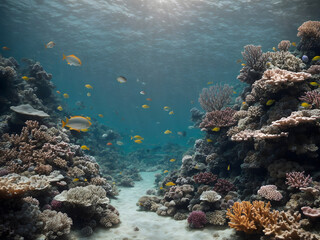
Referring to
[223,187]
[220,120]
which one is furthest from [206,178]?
[220,120]

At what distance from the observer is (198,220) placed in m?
6.00

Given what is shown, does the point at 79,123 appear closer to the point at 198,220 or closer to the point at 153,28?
the point at 198,220

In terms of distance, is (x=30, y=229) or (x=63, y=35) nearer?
(x=30, y=229)

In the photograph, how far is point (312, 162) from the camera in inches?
221

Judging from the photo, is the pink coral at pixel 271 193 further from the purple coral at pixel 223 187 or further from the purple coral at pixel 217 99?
the purple coral at pixel 217 99

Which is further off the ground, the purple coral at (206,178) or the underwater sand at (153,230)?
the purple coral at (206,178)

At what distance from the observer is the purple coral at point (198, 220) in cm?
596

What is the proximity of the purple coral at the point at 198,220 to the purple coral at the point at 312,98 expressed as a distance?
15.7 feet

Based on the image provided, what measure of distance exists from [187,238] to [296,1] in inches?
850

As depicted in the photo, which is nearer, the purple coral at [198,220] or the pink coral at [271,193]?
the pink coral at [271,193]

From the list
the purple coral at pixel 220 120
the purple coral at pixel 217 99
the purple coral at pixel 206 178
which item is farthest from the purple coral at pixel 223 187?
the purple coral at pixel 217 99

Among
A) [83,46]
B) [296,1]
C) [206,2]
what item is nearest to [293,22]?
[296,1]

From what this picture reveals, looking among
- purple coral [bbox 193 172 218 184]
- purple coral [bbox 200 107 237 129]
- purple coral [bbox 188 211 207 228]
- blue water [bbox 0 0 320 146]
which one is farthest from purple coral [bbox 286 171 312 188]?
blue water [bbox 0 0 320 146]

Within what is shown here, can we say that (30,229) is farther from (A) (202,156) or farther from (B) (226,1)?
(B) (226,1)
